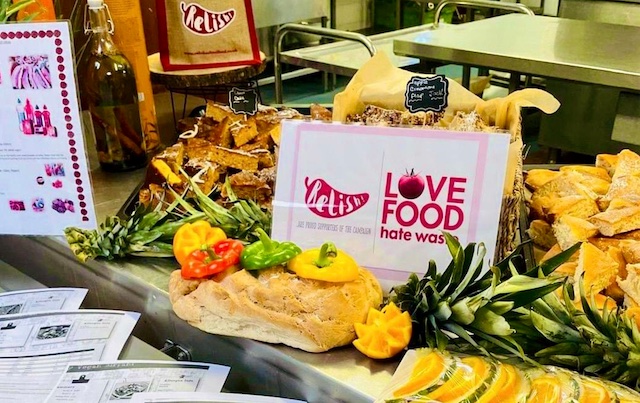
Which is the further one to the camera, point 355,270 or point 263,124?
point 263,124

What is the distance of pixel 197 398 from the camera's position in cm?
98

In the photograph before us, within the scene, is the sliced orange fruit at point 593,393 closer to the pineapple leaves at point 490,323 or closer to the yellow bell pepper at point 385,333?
the pineapple leaves at point 490,323

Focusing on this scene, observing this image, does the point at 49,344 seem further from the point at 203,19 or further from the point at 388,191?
the point at 203,19

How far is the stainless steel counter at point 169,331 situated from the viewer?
0.95 m

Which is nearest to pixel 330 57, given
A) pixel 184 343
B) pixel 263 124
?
pixel 263 124

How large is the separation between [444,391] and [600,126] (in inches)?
143

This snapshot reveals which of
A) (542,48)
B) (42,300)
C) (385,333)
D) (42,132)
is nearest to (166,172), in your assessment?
(42,132)

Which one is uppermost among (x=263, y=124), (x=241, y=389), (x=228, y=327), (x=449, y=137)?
(x=449, y=137)

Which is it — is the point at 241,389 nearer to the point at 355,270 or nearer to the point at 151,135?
the point at 355,270

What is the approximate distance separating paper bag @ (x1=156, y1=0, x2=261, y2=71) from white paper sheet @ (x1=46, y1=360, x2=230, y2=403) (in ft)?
3.38

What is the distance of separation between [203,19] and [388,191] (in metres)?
1.03

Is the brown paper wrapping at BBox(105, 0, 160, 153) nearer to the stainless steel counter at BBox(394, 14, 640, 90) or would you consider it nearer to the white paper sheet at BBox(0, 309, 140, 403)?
the white paper sheet at BBox(0, 309, 140, 403)

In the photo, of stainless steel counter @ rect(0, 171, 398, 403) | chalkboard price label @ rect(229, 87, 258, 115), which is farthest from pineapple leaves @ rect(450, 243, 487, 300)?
chalkboard price label @ rect(229, 87, 258, 115)

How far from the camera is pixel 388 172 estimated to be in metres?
1.09
